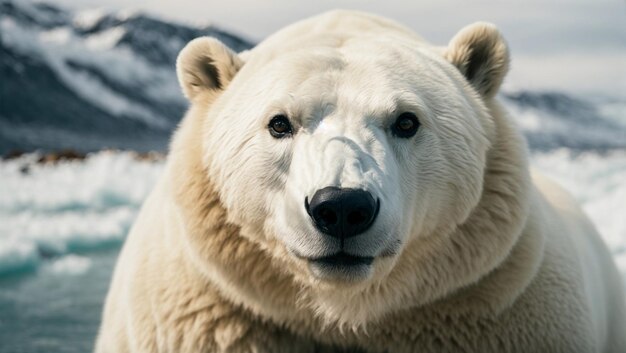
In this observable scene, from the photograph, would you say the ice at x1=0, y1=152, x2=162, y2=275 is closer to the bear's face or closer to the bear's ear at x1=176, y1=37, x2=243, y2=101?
the bear's ear at x1=176, y1=37, x2=243, y2=101

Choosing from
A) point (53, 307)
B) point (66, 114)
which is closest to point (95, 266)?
point (53, 307)

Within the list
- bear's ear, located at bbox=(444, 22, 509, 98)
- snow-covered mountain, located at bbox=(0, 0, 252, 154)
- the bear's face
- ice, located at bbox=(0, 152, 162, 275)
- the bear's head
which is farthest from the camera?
snow-covered mountain, located at bbox=(0, 0, 252, 154)

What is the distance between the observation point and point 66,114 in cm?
11512

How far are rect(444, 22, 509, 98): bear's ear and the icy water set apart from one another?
Answer: 3465mm

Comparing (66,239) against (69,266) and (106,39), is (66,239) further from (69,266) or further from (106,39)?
(106,39)

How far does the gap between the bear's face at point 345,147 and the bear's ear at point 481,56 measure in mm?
10

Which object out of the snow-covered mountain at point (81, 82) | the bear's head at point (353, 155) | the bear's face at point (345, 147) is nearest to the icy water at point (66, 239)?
the bear's head at point (353, 155)

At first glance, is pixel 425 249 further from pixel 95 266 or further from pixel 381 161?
pixel 95 266

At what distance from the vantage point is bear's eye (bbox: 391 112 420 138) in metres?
3.11

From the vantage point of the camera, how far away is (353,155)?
2.74 m


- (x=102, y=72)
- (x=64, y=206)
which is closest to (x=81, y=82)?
(x=102, y=72)

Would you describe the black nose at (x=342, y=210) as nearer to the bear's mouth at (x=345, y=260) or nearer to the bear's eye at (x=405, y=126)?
the bear's mouth at (x=345, y=260)

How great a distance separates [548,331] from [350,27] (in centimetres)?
173

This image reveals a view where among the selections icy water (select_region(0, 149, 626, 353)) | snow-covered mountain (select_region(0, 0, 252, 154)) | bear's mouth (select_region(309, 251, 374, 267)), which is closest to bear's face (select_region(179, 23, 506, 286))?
bear's mouth (select_region(309, 251, 374, 267))
